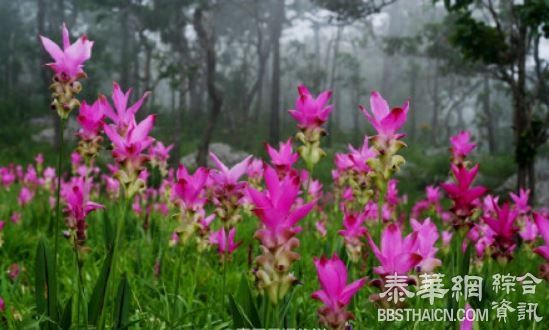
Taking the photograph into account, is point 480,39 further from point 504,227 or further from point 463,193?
point 463,193

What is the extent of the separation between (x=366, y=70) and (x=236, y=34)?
3977cm

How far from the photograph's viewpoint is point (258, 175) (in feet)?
10.6

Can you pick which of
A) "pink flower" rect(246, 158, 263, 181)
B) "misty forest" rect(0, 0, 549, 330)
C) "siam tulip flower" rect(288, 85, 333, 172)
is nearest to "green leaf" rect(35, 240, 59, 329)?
"misty forest" rect(0, 0, 549, 330)

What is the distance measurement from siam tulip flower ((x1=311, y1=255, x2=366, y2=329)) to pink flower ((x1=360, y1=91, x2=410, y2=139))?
564 millimetres

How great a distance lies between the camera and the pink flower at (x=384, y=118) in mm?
1463

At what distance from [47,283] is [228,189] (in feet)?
2.14

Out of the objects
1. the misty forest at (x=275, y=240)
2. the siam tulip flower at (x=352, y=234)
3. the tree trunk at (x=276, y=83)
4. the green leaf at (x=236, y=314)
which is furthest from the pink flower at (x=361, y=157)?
the tree trunk at (x=276, y=83)

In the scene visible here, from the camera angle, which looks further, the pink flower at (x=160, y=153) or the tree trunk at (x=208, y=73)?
the tree trunk at (x=208, y=73)

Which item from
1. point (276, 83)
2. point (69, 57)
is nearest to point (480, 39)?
point (69, 57)

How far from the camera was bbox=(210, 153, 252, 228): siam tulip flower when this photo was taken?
157 cm

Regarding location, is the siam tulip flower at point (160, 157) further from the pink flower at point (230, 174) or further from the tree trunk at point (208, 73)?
the tree trunk at point (208, 73)

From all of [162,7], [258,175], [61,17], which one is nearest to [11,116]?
[61,17]

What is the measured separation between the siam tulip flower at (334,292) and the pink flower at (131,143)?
65 centimetres

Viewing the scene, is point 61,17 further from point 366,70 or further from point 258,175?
point 366,70
